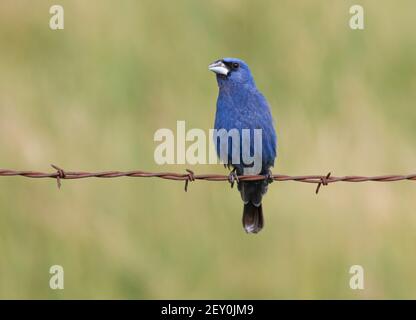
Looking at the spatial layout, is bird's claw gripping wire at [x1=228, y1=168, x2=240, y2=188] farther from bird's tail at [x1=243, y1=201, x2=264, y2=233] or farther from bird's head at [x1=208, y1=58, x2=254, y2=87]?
bird's head at [x1=208, y1=58, x2=254, y2=87]

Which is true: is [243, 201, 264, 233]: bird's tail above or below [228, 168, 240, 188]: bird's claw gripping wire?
below

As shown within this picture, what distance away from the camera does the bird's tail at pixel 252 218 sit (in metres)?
9.63

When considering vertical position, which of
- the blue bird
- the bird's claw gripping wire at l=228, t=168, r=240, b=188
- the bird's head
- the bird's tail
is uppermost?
the bird's head

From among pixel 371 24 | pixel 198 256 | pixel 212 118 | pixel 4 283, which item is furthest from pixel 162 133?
pixel 371 24

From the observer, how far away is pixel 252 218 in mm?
9672

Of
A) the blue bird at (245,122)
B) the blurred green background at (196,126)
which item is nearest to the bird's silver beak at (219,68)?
the blue bird at (245,122)

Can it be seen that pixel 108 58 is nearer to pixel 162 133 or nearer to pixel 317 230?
pixel 162 133

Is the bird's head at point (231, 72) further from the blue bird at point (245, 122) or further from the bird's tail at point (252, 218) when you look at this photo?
the bird's tail at point (252, 218)

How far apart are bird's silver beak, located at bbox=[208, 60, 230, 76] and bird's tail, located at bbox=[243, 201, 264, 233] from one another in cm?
111

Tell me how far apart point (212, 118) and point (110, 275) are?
5.97ft

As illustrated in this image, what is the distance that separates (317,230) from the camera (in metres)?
10.4

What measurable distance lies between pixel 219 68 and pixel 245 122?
1.65ft

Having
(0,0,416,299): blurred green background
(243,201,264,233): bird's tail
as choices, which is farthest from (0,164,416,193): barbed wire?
(0,0,416,299): blurred green background

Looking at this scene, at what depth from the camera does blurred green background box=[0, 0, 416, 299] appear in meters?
10.2
